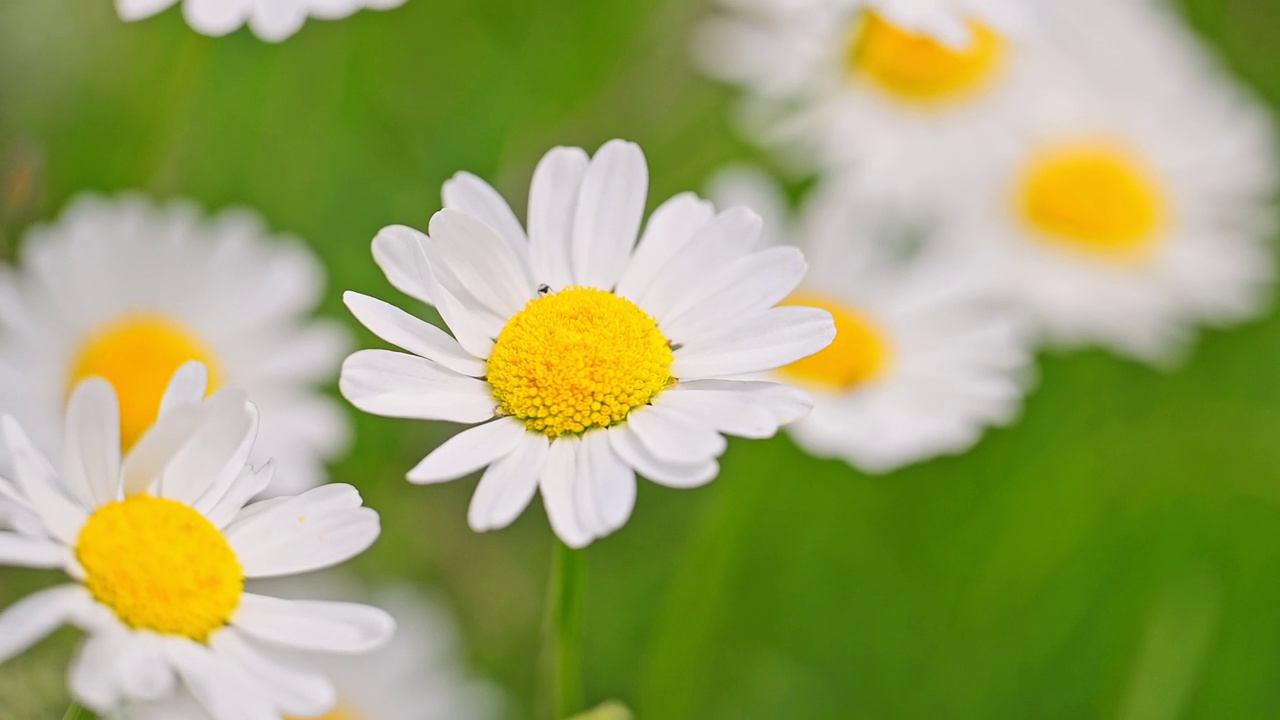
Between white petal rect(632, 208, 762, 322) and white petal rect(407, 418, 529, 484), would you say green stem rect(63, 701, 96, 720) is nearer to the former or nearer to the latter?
white petal rect(407, 418, 529, 484)

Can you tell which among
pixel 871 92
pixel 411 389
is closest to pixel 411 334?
pixel 411 389

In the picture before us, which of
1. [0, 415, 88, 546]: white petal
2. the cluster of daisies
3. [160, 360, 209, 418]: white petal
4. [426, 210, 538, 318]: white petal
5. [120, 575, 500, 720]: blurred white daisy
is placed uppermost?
the cluster of daisies

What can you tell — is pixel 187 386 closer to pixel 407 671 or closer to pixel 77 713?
pixel 77 713


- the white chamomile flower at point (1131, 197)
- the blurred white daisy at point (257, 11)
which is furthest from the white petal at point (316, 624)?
the white chamomile flower at point (1131, 197)

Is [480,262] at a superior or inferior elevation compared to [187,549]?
superior

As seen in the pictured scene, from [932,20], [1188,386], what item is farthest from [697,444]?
[1188,386]

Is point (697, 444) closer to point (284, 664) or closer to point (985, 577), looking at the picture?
point (284, 664)

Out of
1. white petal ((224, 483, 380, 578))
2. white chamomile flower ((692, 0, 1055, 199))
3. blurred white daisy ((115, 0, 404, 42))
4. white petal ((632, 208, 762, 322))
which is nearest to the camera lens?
white petal ((224, 483, 380, 578))

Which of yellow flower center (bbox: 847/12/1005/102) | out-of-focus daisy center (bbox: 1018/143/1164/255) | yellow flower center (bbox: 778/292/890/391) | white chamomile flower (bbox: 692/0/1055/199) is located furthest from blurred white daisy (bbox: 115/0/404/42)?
out-of-focus daisy center (bbox: 1018/143/1164/255)
